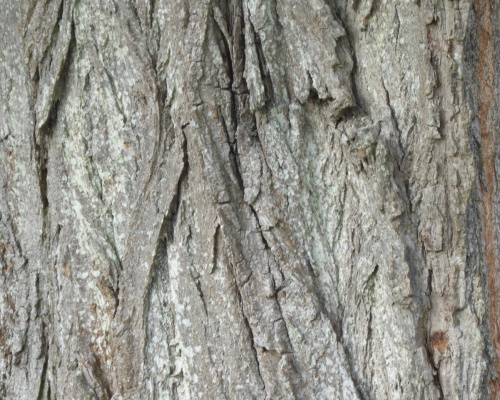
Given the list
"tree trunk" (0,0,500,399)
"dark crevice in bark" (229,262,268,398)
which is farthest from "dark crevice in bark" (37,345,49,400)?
"dark crevice in bark" (229,262,268,398)

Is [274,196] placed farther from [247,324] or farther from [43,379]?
[43,379]

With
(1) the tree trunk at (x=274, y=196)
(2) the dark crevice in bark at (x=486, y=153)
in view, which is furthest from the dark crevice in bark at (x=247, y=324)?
(2) the dark crevice in bark at (x=486, y=153)

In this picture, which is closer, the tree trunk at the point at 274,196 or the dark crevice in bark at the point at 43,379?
the tree trunk at the point at 274,196

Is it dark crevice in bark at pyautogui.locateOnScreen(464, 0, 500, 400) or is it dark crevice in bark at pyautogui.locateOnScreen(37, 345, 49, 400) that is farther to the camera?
dark crevice in bark at pyautogui.locateOnScreen(37, 345, 49, 400)

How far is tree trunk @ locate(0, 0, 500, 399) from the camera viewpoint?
4.94 feet

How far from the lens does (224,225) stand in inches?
60.2

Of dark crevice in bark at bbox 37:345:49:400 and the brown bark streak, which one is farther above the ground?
the brown bark streak

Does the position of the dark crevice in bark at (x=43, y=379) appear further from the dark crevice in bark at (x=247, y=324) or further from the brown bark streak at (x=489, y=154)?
the brown bark streak at (x=489, y=154)

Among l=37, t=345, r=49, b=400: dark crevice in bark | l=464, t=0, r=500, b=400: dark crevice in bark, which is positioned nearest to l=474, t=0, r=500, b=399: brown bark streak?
l=464, t=0, r=500, b=400: dark crevice in bark

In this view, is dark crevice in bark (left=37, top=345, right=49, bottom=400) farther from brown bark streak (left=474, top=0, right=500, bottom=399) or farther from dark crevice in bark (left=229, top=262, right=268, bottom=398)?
brown bark streak (left=474, top=0, right=500, bottom=399)

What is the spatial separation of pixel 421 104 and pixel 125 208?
823 millimetres

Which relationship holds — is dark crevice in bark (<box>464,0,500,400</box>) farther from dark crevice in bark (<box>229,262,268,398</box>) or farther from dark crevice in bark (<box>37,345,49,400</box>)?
dark crevice in bark (<box>37,345,49,400</box>)

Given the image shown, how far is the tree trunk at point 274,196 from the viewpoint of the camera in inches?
59.3

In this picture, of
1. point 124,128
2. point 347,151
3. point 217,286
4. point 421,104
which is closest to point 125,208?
point 124,128
